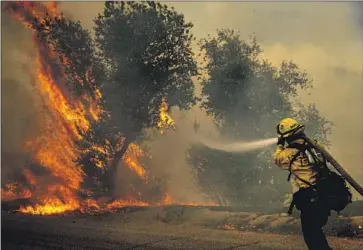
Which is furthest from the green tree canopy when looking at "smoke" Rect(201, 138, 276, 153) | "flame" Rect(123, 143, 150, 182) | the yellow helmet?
the yellow helmet

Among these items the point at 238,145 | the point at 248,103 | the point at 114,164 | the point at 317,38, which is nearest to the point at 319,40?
the point at 317,38

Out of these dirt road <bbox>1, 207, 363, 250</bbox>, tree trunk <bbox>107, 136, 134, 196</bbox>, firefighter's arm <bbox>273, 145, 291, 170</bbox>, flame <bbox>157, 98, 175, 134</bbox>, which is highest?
flame <bbox>157, 98, 175, 134</bbox>

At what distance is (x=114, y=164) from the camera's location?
32.4ft

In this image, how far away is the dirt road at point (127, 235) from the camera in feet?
22.3

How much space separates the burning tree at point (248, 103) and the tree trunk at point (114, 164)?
1.75 m

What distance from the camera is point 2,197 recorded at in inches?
369

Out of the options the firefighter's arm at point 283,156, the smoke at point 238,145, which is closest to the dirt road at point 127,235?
the firefighter's arm at point 283,156

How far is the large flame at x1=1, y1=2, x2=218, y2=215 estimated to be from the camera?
9406mm

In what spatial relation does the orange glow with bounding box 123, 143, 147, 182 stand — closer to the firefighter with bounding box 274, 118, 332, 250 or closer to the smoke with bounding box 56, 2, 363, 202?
the smoke with bounding box 56, 2, 363, 202

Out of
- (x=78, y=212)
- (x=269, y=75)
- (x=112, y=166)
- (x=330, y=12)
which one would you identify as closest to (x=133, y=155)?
(x=112, y=166)

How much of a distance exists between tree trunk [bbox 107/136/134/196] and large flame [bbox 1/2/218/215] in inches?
5.3

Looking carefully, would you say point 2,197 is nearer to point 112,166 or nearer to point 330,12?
point 112,166

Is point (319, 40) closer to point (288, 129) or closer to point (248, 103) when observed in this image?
point (248, 103)

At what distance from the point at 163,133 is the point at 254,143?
2.48m
